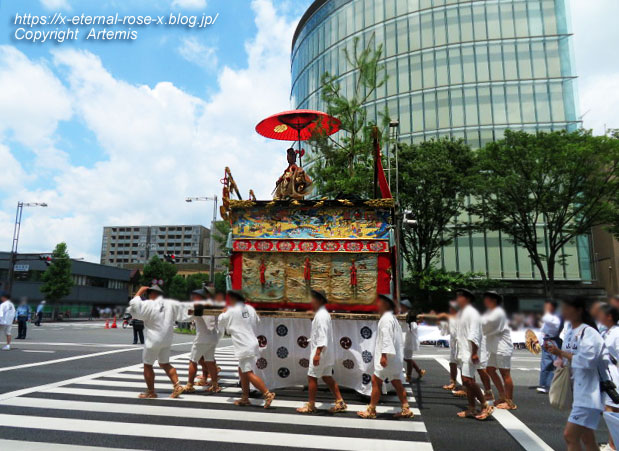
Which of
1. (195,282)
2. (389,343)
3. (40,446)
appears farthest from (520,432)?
(195,282)

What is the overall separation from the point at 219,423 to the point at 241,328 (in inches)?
57.1

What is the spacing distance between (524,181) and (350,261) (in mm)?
16776

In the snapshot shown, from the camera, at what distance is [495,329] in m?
7.08

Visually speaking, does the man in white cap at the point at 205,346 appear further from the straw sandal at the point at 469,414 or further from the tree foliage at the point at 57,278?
the tree foliage at the point at 57,278

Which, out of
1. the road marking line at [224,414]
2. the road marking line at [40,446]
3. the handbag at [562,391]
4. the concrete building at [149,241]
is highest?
the concrete building at [149,241]

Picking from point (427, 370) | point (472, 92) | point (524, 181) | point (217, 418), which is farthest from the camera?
point (472, 92)

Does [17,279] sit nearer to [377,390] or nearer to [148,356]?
[148,356]

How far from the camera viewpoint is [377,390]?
246 inches

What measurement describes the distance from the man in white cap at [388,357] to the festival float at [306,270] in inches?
40.3

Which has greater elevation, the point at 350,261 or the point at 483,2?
the point at 483,2

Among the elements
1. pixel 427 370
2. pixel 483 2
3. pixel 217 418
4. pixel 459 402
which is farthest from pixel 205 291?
pixel 483 2

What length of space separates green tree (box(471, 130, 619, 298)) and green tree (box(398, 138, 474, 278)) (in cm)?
114

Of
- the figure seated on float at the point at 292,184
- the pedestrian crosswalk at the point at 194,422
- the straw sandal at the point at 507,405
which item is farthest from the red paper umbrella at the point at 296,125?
the straw sandal at the point at 507,405

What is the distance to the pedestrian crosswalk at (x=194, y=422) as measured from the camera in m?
4.97
